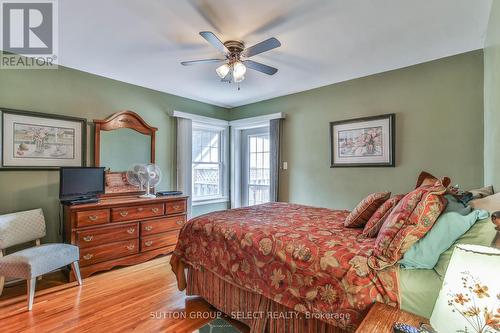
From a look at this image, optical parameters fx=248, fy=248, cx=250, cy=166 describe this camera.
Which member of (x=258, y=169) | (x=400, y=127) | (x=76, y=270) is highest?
(x=400, y=127)

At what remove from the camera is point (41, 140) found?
2.86 metres

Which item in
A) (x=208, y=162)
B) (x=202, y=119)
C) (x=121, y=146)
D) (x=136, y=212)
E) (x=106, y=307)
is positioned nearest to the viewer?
(x=106, y=307)

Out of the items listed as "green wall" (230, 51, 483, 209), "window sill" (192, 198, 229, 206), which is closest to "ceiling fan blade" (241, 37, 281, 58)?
"green wall" (230, 51, 483, 209)

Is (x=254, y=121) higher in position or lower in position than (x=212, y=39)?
lower

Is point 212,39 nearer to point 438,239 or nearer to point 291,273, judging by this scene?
point 291,273

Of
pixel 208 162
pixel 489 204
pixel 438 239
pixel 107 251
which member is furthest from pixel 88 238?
pixel 489 204

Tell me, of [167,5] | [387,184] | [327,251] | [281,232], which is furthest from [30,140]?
[387,184]

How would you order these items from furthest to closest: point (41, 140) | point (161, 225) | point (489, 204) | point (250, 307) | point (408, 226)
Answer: point (161, 225) → point (41, 140) → point (250, 307) → point (489, 204) → point (408, 226)

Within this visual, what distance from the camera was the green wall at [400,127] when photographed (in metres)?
2.59

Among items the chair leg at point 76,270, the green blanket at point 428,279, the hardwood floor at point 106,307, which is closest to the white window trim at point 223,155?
the hardwood floor at point 106,307

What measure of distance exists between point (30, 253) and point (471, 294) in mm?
3093

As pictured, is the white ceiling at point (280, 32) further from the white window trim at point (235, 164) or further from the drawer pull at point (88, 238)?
the drawer pull at point (88, 238)

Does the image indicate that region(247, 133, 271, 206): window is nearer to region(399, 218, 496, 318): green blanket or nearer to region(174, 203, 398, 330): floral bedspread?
region(174, 203, 398, 330): floral bedspread

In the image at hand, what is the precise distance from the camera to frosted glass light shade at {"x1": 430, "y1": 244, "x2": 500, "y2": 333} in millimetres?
670
